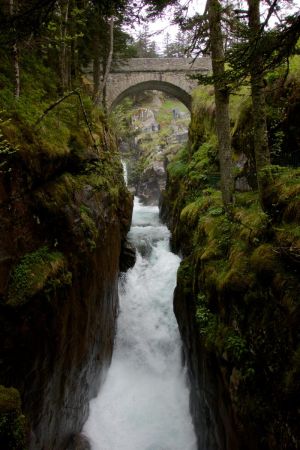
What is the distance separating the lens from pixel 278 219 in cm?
529

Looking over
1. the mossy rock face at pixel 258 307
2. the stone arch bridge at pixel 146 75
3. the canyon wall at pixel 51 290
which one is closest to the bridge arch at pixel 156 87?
the stone arch bridge at pixel 146 75

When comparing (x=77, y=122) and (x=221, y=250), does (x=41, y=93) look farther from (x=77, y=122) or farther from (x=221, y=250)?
(x=221, y=250)

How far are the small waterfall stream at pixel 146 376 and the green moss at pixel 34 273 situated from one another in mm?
5006

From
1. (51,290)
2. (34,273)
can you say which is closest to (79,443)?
(51,290)

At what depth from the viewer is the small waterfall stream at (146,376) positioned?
830cm

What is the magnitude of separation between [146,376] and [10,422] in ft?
23.5

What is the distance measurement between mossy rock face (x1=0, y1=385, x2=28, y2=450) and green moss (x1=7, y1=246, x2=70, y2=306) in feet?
4.22

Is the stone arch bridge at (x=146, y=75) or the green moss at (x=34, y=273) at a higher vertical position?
the stone arch bridge at (x=146, y=75)

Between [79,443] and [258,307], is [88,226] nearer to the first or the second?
[258,307]

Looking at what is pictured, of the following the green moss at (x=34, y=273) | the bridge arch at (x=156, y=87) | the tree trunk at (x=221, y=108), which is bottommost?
the green moss at (x=34, y=273)

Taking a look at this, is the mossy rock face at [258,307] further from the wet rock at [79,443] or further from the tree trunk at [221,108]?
the wet rock at [79,443]

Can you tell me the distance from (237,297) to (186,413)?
550cm

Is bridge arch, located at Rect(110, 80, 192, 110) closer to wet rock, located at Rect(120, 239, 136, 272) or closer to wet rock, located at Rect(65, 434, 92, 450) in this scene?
wet rock, located at Rect(120, 239, 136, 272)

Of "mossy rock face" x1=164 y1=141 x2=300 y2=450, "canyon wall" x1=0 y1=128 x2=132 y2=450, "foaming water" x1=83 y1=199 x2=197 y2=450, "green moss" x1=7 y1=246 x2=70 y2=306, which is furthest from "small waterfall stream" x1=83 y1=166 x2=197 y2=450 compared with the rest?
"green moss" x1=7 y1=246 x2=70 y2=306
